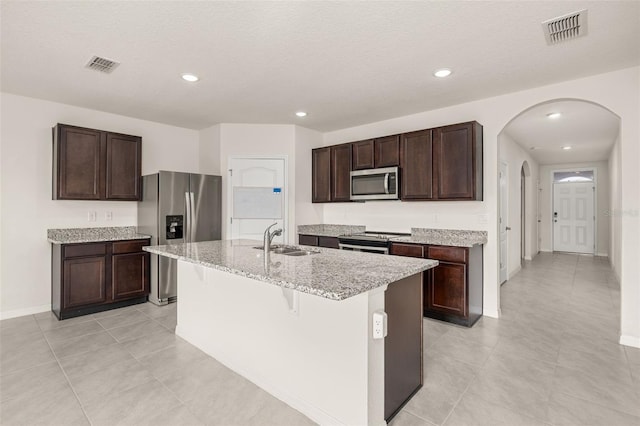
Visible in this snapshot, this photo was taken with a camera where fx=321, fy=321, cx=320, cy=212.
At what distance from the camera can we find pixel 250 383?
233cm

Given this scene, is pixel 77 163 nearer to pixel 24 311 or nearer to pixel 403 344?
pixel 24 311

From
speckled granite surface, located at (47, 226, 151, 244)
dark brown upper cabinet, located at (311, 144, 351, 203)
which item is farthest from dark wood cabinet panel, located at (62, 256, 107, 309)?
dark brown upper cabinet, located at (311, 144, 351, 203)

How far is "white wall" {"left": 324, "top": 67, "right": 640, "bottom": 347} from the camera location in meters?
2.97

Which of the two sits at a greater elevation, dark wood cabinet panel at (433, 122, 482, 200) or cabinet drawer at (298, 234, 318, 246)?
dark wood cabinet panel at (433, 122, 482, 200)

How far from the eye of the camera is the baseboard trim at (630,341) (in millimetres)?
2930

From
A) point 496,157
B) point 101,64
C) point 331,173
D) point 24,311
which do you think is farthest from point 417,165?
point 24,311

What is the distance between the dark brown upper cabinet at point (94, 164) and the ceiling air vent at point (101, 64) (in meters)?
1.27

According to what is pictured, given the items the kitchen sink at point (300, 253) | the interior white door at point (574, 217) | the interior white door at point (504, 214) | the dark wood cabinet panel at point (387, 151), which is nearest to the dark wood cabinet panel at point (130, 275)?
the kitchen sink at point (300, 253)

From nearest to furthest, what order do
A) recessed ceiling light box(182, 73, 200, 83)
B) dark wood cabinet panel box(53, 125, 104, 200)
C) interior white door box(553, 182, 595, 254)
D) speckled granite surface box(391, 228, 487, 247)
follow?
recessed ceiling light box(182, 73, 200, 83) → speckled granite surface box(391, 228, 487, 247) → dark wood cabinet panel box(53, 125, 104, 200) → interior white door box(553, 182, 595, 254)

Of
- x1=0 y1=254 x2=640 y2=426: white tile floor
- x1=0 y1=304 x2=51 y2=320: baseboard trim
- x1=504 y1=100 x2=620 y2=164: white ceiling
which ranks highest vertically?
x1=504 y1=100 x2=620 y2=164: white ceiling

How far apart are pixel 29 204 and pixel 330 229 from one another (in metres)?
4.00

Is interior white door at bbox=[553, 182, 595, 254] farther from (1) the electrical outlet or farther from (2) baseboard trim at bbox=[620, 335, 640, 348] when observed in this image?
(1) the electrical outlet

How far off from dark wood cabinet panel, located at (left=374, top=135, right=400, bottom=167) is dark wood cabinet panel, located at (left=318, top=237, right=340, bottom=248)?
122cm

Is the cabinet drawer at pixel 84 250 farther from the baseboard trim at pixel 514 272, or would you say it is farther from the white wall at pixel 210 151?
the baseboard trim at pixel 514 272
